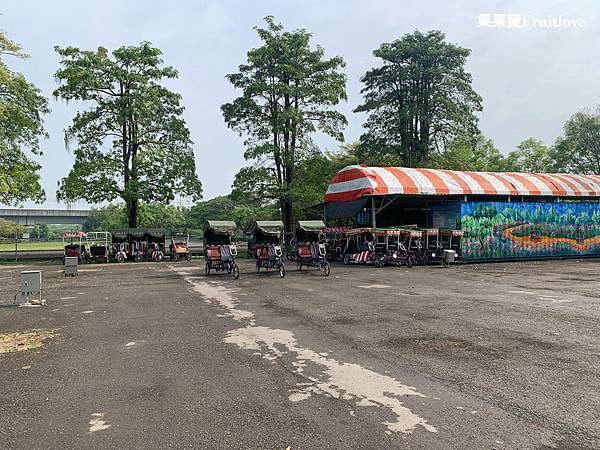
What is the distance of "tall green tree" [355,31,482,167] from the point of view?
3584 centimetres

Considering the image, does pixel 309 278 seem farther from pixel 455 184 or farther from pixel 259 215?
pixel 259 215

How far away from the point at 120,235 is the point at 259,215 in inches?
584

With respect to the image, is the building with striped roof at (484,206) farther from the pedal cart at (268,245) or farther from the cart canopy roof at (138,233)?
the cart canopy roof at (138,233)

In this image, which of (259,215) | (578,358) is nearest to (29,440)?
(578,358)

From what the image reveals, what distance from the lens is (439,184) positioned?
993 inches

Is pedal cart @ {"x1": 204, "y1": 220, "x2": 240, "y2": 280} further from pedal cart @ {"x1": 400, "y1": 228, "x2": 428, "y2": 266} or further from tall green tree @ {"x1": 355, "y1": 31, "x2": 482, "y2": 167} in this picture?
tall green tree @ {"x1": 355, "y1": 31, "x2": 482, "y2": 167}

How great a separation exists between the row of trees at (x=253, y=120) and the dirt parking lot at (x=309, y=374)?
71.3ft

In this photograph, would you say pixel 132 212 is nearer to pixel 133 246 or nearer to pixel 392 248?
pixel 133 246

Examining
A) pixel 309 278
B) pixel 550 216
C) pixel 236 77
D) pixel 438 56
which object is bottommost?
pixel 309 278

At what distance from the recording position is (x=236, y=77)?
110 feet

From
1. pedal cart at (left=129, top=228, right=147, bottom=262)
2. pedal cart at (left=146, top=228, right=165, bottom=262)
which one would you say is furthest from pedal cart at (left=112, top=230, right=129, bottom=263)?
pedal cart at (left=146, top=228, right=165, bottom=262)

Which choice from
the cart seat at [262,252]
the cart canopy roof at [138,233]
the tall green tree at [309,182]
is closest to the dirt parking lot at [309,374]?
the cart seat at [262,252]

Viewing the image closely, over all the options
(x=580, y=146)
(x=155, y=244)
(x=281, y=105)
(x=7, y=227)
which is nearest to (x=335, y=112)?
(x=281, y=105)

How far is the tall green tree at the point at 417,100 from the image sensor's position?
118ft
